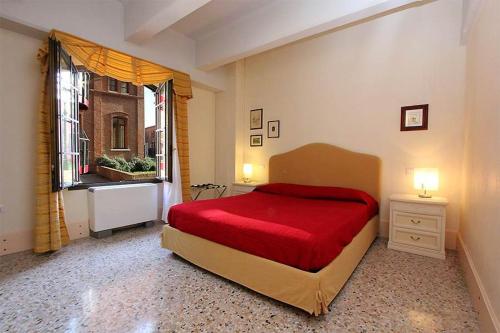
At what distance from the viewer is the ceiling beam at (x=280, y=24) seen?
93.0 inches

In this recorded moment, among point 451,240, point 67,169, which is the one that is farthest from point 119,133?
point 451,240

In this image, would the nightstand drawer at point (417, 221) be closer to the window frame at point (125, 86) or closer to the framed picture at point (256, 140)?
the framed picture at point (256, 140)

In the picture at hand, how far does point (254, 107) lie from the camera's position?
13.8 ft

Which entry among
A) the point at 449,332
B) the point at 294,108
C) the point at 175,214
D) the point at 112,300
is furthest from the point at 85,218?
the point at 449,332

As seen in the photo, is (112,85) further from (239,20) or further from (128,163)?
(239,20)

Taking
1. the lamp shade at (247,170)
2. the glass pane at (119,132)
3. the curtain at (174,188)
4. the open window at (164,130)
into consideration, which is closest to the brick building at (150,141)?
the open window at (164,130)

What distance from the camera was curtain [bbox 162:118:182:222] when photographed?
3.54 metres

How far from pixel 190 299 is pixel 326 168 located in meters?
2.45

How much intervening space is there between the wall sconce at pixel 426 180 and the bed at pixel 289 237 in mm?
449

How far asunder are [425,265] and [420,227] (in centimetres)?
40

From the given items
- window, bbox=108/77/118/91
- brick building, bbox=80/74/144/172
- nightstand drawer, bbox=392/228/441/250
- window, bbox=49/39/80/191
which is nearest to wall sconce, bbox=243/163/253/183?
brick building, bbox=80/74/144/172

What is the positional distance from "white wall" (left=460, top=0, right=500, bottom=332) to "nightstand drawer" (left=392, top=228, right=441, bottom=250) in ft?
0.82

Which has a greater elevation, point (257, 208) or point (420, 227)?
point (257, 208)

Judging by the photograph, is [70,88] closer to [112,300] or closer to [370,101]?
[112,300]
